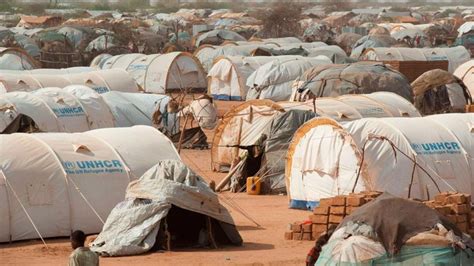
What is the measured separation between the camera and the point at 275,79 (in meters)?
42.1

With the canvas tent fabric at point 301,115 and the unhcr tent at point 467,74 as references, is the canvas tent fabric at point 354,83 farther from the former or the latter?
the unhcr tent at point 467,74

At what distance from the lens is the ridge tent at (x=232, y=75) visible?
45.5 meters

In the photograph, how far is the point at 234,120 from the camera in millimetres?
26984

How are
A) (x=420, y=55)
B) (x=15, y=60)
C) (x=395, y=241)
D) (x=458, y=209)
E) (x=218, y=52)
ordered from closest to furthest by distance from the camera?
1. (x=395, y=241)
2. (x=458, y=209)
3. (x=15, y=60)
4. (x=420, y=55)
5. (x=218, y=52)

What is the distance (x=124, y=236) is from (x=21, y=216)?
1.76 meters

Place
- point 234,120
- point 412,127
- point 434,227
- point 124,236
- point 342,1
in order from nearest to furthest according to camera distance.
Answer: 1. point 434,227
2. point 124,236
3. point 412,127
4. point 234,120
5. point 342,1

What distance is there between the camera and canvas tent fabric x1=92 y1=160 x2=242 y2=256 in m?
17.3

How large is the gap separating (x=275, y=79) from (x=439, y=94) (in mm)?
7882

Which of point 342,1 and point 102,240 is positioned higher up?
point 102,240

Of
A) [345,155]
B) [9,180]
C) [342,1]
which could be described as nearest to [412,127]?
[345,155]

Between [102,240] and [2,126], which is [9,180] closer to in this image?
[102,240]

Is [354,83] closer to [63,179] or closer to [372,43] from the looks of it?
[63,179]

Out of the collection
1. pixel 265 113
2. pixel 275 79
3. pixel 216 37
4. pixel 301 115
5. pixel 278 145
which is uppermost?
pixel 301 115

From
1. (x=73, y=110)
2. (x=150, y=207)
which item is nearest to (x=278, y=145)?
(x=73, y=110)
